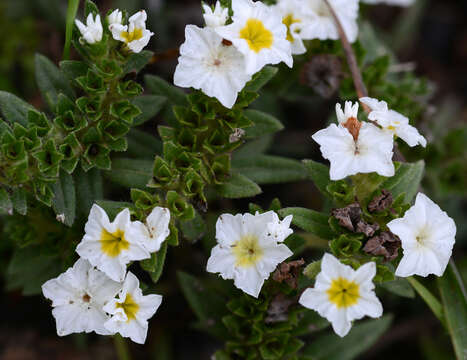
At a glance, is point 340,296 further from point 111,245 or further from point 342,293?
point 111,245

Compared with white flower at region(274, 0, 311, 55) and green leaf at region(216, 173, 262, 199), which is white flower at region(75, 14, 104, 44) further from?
white flower at region(274, 0, 311, 55)

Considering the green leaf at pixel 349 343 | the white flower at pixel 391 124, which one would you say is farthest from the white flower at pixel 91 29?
the green leaf at pixel 349 343

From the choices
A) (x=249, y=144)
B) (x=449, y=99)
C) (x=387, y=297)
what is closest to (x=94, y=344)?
(x=249, y=144)

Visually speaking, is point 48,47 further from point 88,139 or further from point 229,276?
point 229,276

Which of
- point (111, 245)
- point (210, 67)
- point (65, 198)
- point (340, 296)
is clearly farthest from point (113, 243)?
point (340, 296)

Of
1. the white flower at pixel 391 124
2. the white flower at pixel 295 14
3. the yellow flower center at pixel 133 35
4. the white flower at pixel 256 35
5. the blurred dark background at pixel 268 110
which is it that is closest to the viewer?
the white flower at pixel 256 35

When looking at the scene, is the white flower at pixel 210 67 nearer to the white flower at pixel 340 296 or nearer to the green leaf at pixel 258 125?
the green leaf at pixel 258 125
